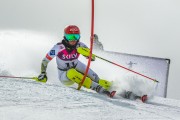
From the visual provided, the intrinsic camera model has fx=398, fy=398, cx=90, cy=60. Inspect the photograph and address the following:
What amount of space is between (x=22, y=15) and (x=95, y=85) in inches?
759

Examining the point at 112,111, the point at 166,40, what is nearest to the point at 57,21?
the point at 166,40

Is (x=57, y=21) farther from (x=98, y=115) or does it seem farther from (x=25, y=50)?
(x=98, y=115)

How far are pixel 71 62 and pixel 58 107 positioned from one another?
95.4 inches

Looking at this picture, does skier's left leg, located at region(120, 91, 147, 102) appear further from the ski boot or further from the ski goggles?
the ski goggles

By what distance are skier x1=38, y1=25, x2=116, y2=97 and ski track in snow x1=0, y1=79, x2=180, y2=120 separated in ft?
2.08

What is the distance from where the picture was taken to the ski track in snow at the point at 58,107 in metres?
4.07

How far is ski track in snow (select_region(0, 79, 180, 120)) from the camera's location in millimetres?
4074

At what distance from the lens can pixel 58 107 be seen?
14.9 ft

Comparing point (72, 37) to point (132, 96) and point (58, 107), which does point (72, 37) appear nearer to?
point (132, 96)

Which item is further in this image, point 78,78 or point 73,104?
point 78,78

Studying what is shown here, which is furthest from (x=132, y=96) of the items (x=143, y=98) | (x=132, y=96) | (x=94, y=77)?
(x=94, y=77)

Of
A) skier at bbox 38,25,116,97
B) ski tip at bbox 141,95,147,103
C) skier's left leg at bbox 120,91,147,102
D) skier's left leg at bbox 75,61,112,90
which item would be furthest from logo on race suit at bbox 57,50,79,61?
ski tip at bbox 141,95,147,103

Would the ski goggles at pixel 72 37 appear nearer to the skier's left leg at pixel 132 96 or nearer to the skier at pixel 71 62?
the skier at pixel 71 62

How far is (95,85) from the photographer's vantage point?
6426 millimetres
